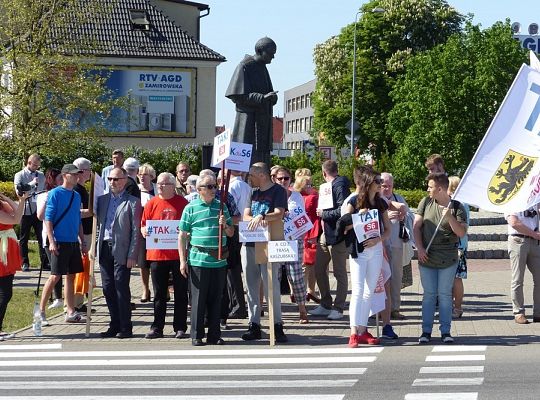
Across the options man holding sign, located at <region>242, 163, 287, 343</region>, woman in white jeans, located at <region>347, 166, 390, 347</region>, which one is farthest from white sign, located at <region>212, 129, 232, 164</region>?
woman in white jeans, located at <region>347, 166, 390, 347</region>

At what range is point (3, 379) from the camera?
428 inches

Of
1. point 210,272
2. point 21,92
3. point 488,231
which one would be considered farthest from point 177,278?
point 21,92

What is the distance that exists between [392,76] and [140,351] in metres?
62.8

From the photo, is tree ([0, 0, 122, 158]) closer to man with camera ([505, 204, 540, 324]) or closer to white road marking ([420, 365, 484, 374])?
man with camera ([505, 204, 540, 324])

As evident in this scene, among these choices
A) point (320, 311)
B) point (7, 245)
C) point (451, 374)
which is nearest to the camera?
point (451, 374)

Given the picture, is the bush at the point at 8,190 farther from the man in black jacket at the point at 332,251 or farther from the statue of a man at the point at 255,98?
the man in black jacket at the point at 332,251

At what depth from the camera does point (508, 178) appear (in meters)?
12.1

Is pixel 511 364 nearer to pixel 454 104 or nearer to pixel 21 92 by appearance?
pixel 21 92

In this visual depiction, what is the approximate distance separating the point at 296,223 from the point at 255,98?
301 cm

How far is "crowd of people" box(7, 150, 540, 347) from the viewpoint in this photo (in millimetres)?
13016

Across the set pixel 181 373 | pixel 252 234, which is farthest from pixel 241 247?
pixel 181 373

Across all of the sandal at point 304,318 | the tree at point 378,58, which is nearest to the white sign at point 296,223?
the sandal at point 304,318

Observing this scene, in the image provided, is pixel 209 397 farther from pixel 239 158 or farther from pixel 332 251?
pixel 332 251

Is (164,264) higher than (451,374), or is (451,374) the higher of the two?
(164,264)
